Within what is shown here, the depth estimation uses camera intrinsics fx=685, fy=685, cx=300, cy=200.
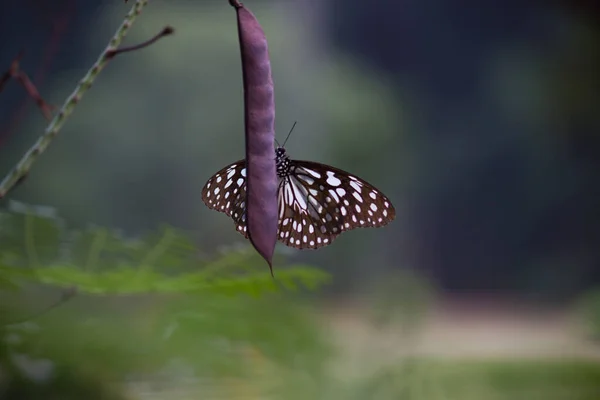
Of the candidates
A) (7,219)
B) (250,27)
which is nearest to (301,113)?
(7,219)

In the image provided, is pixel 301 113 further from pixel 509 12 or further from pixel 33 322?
pixel 33 322

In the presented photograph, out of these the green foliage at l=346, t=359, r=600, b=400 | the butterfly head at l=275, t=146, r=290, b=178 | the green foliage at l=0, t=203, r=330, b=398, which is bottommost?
the green foliage at l=0, t=203, r=330, b=398

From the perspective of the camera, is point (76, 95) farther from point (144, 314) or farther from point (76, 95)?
point (144, 314)

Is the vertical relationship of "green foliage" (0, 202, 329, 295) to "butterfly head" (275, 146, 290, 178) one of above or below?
below

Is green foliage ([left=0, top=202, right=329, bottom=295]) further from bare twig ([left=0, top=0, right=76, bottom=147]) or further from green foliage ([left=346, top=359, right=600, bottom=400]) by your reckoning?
green foliage ([left=346, top=359, right=600, bottom=400])

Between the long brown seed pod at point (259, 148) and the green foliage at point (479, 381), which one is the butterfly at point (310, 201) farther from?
the green foliage at point (479, 381)

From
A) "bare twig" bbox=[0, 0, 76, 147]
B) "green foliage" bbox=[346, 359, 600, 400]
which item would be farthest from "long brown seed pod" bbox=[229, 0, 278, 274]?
"green foliage" bbox=[346, 359, 600, 400]
